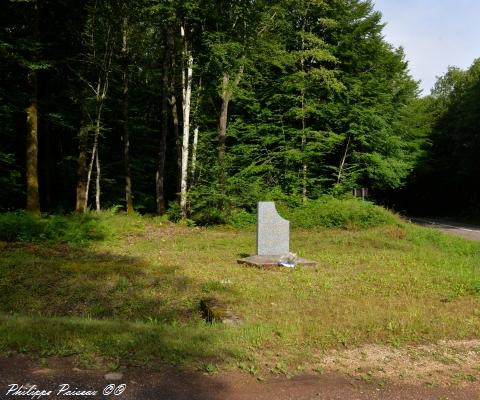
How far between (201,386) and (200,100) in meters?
20.4

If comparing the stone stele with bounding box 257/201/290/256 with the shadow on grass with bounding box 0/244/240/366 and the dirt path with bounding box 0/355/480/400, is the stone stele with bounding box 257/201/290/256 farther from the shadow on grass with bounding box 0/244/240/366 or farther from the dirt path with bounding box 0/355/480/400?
the dirt path with bounding box 0/355/480/400

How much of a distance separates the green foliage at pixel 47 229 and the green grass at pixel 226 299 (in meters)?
0.53

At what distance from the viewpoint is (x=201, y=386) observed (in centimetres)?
436

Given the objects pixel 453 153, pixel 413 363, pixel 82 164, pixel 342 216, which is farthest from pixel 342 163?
pixel 413 363

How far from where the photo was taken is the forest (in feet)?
67.4

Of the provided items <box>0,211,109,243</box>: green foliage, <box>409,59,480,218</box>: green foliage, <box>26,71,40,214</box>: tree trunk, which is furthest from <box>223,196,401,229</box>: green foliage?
<box>409,59,480,218</box>: green foliage

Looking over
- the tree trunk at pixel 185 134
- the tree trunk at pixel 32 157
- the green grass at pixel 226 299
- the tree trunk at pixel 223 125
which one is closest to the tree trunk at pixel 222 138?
the tree trunk at pixel 223 125

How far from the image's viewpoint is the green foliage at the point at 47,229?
14.5m

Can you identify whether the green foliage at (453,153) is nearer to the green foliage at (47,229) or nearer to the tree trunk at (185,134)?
the tree trunk at (185,134)

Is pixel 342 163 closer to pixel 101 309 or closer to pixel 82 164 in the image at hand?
pixel 82 164

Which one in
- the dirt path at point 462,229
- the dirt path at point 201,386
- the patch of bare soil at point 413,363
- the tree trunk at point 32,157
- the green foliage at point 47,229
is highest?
the tree trunk at point 32,157

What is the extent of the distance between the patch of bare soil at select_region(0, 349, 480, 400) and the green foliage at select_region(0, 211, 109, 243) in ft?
34.5

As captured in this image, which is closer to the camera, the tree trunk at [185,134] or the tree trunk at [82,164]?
the tree trunk at [185,134]

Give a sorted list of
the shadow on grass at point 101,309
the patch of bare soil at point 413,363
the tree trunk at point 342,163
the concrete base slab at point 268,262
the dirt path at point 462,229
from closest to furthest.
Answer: the patch of bare soil at point 413,363 < the shadow on grass at point 101,309 < the concrete base slab at point 268,262 < the dirt path at point 462,229 < the tree trunk at point 342,163
